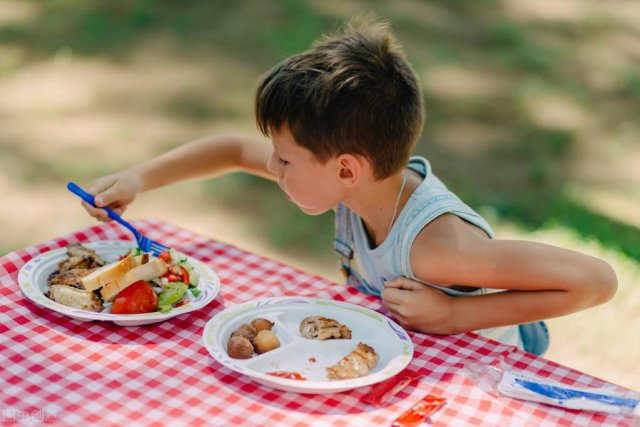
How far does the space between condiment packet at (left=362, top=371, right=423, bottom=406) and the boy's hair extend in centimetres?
48

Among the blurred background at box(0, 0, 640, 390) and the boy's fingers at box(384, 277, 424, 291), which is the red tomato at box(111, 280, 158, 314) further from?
the blurred background at box(0, 0, 640, 390)

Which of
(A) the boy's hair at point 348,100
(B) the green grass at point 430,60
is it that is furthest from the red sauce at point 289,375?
(B) the green grass at point 430,60

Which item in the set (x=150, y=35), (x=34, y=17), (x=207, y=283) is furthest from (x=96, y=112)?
(x=207, y=283)

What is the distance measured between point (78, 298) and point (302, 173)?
1.69ft

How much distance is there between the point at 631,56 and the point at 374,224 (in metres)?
4.19

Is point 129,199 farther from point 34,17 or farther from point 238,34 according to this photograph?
point 34,17

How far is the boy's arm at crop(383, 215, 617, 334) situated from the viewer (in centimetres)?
165

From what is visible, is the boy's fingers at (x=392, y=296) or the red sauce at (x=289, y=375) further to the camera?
the boy's fingers at (x=392, y=296)

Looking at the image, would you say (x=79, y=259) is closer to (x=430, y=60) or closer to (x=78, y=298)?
(x=78, y=298)

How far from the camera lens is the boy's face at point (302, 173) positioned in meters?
1.74

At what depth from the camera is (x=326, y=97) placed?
65.9 inches

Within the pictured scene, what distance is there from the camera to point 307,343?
61.1 inches

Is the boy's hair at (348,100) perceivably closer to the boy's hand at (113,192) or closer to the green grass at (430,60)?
the boy's hand at (113,192)

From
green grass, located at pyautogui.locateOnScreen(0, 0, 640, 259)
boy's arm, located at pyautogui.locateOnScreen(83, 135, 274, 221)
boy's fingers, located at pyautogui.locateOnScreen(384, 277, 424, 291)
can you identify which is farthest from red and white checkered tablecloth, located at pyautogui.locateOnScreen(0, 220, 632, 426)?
green grass, located at pyautogui.locateOnScreen(0, 0, 640, 259)
